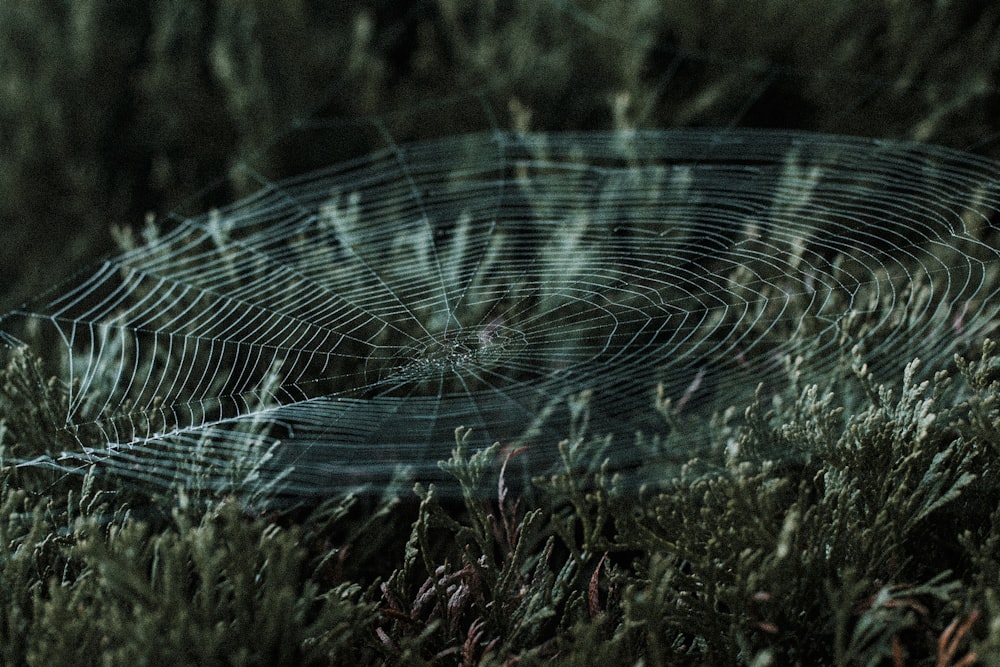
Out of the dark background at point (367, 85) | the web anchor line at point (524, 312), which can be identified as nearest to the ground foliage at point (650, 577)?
the web anchor line at point (524, 312)

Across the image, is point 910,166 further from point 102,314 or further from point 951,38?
point 102,314

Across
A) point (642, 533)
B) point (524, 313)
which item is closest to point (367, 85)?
point (524, 313)

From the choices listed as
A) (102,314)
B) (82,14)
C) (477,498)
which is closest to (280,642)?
(477,498)

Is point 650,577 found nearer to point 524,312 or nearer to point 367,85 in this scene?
point 524,312

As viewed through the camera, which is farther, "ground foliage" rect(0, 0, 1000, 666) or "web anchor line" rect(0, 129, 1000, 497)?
"web anchor line" rect(0, 129, 1000, 497)

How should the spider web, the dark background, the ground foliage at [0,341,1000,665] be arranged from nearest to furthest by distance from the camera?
the ground foliage at [0,341,1000,665], the spider web, the dark background

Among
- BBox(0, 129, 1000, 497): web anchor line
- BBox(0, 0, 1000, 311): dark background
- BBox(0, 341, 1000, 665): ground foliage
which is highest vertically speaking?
BBox(0, 0, 1000, 311): dark background

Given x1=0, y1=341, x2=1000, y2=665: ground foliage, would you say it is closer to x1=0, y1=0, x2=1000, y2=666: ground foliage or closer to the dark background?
x1=0, y1=0, x2=1000, y2=666: ground foliage

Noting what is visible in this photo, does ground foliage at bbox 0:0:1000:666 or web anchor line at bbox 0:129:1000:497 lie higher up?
web anchor line at bbox 0:129:1000:497

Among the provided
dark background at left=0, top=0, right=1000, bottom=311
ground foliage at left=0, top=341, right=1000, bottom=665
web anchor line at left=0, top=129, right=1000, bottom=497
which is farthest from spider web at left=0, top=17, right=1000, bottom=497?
dark background at left=0, top=0, right=1000, bottom=311
